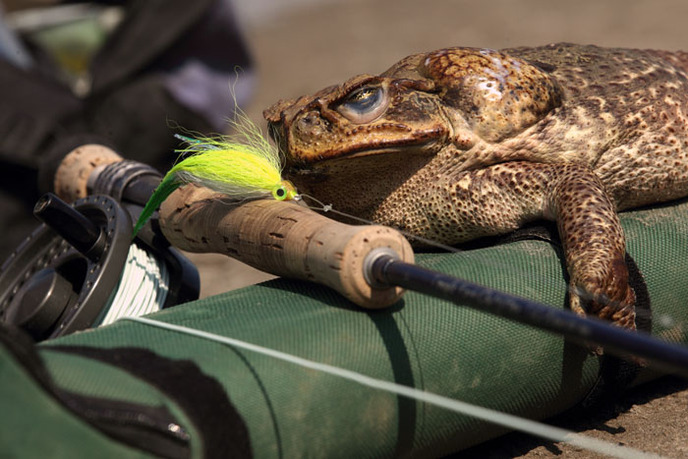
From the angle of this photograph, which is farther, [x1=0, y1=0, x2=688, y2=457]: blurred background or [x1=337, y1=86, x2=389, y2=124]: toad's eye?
[x1=0, y1=0, x2=688, y2=457]: blurred background

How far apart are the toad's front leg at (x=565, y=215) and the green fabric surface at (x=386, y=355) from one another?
0.30 ft

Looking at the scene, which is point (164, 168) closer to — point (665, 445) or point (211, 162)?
point (211, 162)

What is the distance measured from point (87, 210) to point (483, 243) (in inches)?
45.0

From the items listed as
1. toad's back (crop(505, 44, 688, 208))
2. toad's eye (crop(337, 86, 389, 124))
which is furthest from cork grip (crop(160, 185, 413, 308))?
toad's back (crop(505, 44, 688, 208))

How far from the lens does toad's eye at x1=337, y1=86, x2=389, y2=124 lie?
221 centimetres

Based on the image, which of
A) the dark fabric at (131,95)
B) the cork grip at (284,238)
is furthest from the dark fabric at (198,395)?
the dark fabric at (131,95)

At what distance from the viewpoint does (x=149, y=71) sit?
602 centimetres

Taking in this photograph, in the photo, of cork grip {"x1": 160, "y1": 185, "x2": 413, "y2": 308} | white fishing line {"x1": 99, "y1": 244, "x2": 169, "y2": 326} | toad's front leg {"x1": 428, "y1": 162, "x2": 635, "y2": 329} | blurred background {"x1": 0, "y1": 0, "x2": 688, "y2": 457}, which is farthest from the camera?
blurred background {"x1": 0, "y1": 0, "x2": 688, "y2": 457}

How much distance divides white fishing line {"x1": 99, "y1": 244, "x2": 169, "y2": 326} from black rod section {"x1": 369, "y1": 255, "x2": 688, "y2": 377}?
813 millimetres

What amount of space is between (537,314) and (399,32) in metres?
11.0

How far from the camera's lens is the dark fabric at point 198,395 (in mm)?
1638

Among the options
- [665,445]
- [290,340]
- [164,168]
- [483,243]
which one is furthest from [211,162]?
[164,168]

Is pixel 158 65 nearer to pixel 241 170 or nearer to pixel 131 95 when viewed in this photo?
pixel 131 95

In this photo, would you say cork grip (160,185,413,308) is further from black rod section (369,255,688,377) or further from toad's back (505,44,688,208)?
toad's back (505,44,688,208)
